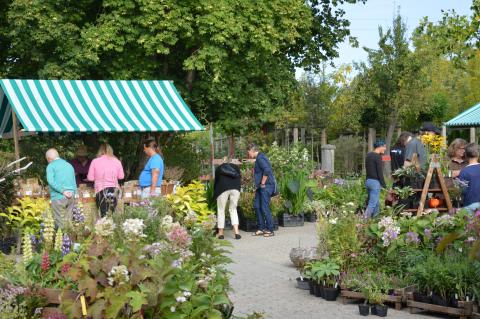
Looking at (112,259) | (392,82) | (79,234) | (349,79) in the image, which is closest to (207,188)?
(79,234)

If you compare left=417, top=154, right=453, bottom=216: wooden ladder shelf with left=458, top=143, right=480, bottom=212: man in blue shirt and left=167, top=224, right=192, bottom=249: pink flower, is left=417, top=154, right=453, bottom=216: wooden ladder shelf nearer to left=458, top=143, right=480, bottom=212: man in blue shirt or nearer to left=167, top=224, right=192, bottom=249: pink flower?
left=458, top=143, right=480, bottom=212: man in blue shirt

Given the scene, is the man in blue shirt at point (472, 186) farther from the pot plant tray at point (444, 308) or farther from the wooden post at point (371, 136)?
the wooden post at point (371, 136)

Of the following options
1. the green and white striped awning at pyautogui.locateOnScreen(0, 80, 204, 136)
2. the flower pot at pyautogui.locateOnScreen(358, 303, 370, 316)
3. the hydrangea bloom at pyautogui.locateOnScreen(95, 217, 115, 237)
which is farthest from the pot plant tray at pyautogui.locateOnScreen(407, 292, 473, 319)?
the green and white striped awning at pyautogui.locateOnScreen(0, 80, 204, 136)

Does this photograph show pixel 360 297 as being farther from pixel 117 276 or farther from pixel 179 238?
pixel 117 276

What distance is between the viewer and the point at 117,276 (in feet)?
13.4

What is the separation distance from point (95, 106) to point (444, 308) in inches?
350

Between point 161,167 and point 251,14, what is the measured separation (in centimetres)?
752

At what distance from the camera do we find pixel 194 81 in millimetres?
19516

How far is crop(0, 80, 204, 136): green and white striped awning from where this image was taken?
12.6 m

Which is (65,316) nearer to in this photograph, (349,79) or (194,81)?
(194,81)

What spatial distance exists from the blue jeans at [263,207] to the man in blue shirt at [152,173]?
2321mm

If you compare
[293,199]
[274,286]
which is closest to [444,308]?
[274,286]

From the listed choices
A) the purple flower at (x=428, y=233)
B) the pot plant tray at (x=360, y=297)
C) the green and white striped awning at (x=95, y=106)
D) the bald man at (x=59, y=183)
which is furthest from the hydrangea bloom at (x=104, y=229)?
the green and white striped awning at (x=95, y=106)

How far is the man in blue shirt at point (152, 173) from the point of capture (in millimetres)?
11250
